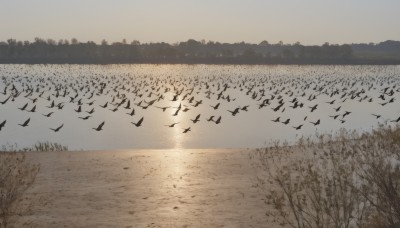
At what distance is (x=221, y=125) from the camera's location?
44531 millimetres

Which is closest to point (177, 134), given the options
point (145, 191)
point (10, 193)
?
point (145, 191)

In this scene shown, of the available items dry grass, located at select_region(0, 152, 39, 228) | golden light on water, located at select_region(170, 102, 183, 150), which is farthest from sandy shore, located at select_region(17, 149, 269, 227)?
golden light on water, located at select_region(170, 102, 183, 150)

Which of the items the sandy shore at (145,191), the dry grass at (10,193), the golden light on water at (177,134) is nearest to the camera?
the dry grass at (10,193)

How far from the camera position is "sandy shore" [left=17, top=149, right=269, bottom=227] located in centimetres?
1372

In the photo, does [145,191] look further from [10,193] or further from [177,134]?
[177,134]

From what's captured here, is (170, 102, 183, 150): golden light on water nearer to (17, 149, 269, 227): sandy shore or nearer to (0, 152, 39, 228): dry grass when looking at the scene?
(17, 149, 269, 227): sandy shore

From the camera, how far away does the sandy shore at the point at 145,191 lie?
540 inches

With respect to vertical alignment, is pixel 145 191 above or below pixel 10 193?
below

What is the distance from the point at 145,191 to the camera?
16.8m

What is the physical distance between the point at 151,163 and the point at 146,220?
840cm

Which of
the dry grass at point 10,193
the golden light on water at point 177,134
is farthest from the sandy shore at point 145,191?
the golden light on water at point 177,134

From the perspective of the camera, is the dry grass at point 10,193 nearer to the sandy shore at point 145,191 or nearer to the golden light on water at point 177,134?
the sandy shore at point 145,191

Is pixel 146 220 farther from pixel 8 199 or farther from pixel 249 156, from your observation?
pixel 249 156

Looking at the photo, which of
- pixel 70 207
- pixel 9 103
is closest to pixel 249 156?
pixel 70 207
